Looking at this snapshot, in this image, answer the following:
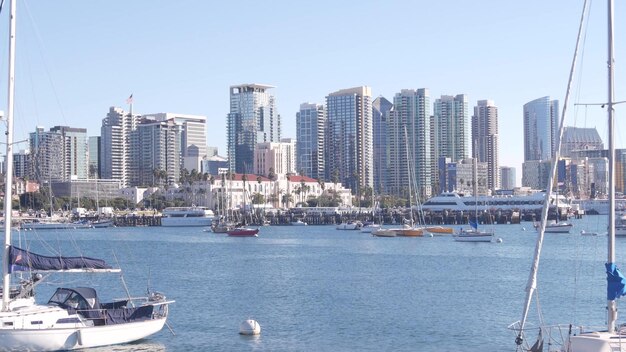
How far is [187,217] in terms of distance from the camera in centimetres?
19362

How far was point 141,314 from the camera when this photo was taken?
122ft

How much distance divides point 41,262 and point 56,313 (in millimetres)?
2694

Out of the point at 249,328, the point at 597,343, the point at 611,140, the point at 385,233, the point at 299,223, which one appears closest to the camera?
the point at 597,343

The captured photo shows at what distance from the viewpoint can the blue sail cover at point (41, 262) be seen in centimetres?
3509

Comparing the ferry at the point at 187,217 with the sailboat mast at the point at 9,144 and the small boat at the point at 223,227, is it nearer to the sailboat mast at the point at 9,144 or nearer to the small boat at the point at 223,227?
the small boat at the point at 223,227

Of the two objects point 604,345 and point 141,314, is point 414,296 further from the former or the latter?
point 604,345

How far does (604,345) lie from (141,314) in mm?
18509

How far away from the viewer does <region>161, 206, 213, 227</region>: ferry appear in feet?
632

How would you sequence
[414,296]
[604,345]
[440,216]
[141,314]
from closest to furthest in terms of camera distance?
1. [604,345]
2. [141,314]
3. [414,296]
4. [440,216]

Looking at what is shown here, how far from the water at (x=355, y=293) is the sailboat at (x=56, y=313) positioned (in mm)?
898

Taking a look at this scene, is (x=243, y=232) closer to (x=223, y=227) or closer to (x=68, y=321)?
(x=223, y=227)

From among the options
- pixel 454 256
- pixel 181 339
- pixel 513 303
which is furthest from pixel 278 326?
pixel 454 256

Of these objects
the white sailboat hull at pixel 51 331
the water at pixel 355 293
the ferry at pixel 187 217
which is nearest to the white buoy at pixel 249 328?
the water at pixel 355 293

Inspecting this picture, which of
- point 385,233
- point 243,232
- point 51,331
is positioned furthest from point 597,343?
point 243,232
